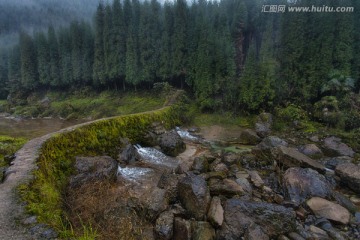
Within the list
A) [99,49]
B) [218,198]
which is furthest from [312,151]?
[99,49]

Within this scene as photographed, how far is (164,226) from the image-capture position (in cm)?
877

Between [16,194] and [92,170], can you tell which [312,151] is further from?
[16,194]

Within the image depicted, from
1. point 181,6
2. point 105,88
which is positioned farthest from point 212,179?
point 105,88

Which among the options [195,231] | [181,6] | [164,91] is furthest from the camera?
[181,6]

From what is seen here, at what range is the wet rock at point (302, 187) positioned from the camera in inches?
464

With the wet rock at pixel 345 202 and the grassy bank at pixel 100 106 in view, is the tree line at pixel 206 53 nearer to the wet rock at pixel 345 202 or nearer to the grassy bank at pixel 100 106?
the grassy bank at pixel 100 106

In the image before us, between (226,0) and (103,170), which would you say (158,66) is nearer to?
(226,0)

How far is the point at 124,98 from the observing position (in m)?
42.1

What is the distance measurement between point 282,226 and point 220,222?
93.5 inches

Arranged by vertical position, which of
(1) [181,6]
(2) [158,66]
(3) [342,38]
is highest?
(1) [181,6]

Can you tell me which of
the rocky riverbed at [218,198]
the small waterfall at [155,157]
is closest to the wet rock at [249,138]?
the rocky riverbed at [218,198]

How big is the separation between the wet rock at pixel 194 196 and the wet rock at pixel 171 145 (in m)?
8.33

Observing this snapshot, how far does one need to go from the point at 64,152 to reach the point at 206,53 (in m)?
27.7

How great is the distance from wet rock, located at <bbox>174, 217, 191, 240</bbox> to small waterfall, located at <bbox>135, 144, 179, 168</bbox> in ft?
25.6
